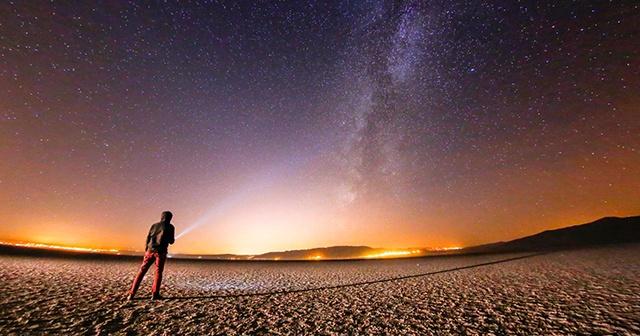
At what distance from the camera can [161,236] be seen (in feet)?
21.8

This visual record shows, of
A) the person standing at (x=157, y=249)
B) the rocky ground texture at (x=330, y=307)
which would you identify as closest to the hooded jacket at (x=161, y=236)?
the person standing at (x=157, y=249)

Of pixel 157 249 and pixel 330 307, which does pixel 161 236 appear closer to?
pixel 157 249

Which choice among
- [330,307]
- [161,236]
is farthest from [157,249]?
[330,307]

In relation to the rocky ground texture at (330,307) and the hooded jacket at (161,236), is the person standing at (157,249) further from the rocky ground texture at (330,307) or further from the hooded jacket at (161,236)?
the rocky ground texture at (330,307)

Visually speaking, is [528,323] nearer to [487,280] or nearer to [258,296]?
[487,280]

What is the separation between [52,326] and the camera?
446 cm

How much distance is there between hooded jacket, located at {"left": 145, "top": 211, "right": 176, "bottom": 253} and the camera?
21.7 ft

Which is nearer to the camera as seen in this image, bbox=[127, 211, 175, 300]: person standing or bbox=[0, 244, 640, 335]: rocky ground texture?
bbox=[0, 244, 640, 335]: rocky ground texture

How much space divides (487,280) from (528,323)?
499cm

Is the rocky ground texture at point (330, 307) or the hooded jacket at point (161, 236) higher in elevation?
the hooded jacket at point (161, 236)

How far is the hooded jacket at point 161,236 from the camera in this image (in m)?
6.62

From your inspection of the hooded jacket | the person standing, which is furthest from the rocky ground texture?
the hooded jacket

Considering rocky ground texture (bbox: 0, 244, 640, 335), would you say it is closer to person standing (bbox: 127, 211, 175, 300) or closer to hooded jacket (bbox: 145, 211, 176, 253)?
person standing (bbox: 127, 211, 175, 300)

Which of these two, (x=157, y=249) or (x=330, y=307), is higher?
(x=157, y=249)
